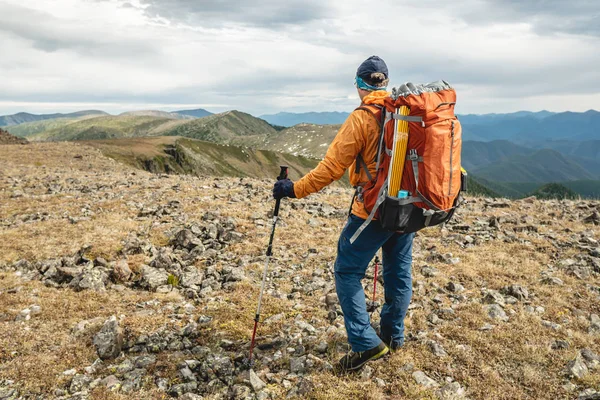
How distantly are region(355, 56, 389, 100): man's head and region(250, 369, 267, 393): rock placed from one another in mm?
4473

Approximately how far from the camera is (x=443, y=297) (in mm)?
8312

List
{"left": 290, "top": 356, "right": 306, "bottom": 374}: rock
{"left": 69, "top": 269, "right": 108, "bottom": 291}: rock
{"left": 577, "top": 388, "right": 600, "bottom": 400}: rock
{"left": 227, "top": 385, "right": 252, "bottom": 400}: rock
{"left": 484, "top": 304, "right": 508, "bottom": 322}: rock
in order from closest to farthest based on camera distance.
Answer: {"left": 577, "top": 388, "right": 600, "bottom": 400}: rock, {"left": 227, "top": 385, "right": 252, "bottom": 400}: rock, {"left": 290, "top": 356, "right": 306, "bottom": 374}: rock, {"left": 484, "top": 304, "right": 508, "bottom": 322}: rock, {"left": 69, "top": 269, "right": 108, "bottom": 291}: rock

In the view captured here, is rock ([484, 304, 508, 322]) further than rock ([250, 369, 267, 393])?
Yes

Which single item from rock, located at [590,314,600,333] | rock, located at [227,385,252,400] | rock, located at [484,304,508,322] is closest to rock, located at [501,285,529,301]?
rock, located at [484,304,508,322]

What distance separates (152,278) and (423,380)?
6.45m

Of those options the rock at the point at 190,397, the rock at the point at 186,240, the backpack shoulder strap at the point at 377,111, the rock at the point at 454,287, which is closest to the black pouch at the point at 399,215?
the backpack shoulder strap at the point at 377,111

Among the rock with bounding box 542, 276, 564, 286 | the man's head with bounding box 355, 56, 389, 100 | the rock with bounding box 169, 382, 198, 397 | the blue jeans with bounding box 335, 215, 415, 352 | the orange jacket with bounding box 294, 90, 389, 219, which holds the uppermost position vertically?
the man's head with bounding box 355, 56, 389, 100

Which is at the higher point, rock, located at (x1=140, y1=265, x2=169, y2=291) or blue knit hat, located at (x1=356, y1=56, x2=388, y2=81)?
blue knit hat, located at (x1=356, y1=56, x2=388, y2=81)

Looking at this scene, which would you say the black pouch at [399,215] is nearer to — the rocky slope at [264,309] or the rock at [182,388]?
the rocky slope at [264,309]

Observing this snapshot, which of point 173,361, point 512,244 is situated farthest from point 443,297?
point 173,361

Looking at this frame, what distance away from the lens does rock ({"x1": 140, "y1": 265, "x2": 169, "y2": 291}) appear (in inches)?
348

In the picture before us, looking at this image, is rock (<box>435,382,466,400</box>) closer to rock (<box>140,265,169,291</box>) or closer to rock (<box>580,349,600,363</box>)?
rock (<box>580,349,600,363</box>)

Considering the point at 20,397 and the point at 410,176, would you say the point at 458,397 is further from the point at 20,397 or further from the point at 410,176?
the point at 20,397

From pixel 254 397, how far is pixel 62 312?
4.71 metres
